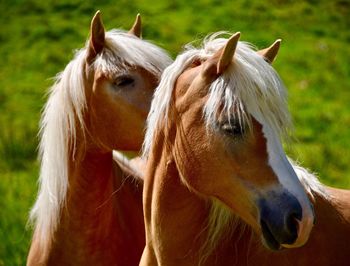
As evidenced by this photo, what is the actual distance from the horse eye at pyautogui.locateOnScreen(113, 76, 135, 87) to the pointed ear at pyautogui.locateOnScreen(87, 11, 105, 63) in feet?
0.64

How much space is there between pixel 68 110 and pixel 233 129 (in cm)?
123

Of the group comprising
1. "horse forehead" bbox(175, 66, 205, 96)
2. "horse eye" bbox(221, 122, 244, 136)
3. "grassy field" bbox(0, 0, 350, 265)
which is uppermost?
"horse forehead" bbox(175, 66, 205, 96)

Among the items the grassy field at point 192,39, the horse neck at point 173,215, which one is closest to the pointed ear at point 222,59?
the horse neck at point 173,215

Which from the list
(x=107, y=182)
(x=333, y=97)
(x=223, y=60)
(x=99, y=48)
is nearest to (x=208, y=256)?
(x=223, y=60)

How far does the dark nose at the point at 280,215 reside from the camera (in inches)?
90.8

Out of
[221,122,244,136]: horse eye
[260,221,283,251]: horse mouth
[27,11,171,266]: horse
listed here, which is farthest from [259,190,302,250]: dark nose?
[27,11,171,266]: horse

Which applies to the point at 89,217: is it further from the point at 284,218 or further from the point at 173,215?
the point at 284,218

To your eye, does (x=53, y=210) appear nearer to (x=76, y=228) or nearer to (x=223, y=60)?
(x=76, y=228)

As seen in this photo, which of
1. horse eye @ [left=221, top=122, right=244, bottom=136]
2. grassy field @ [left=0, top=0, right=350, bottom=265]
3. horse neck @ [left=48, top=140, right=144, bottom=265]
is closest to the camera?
horse eye @ [left=221, top=122, right=244, bottom=136]

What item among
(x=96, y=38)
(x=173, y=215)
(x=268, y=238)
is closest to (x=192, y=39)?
(x=96, y=38)

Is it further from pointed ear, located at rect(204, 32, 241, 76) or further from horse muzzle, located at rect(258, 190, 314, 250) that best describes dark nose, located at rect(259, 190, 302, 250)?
pointed ear, located at rect(204, 32, 241, 76)

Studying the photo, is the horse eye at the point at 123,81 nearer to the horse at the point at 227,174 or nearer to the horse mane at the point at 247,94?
the horse at the point at 227,174

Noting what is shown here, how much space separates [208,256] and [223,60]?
0.74m

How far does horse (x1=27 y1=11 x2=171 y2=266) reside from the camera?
336 cm
